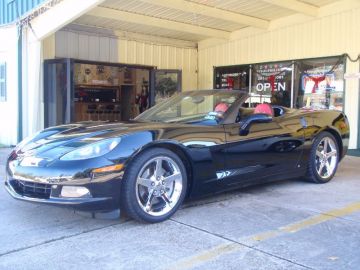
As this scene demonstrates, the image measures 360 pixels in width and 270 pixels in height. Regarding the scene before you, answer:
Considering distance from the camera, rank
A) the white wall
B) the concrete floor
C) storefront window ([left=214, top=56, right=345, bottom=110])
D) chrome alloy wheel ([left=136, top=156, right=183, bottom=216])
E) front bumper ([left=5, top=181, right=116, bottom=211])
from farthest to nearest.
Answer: storefront window ([left=214, top=56, right=345, bottom=110]) < the white wall < chrome alloy wheel ([left=136, top=156, right=183, bottom=216]) < front bumper ([left=5, top=181, right=116, bottom=211]) < the concrete floor

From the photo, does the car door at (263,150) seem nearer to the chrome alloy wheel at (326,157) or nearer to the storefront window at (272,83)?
the chrome alloy wheel at (326,157)

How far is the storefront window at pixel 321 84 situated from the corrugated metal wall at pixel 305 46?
20cm

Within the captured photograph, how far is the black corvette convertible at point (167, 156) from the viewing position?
3.78 meters

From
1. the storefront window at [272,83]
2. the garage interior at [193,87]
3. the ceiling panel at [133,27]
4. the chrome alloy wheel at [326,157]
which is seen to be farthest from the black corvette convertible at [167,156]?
the ceiling panel at [133,27]

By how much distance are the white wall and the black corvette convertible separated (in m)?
5.45

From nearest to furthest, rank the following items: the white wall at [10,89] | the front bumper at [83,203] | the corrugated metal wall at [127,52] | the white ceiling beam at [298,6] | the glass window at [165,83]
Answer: the front bumper at [83,203] < the white ceiling beam at [298,6] < the white wall at [10,89] < the corrugated metal wall at [127,52] < the glass window at [165,83]

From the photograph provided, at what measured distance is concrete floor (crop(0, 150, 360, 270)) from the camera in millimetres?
3225

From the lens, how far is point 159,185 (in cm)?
416

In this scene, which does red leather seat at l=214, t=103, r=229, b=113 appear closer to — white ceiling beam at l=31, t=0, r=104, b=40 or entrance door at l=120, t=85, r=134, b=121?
white ceiling beam at l=31, t=0, r=104, b=40

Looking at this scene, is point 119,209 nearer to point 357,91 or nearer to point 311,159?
point 311,159

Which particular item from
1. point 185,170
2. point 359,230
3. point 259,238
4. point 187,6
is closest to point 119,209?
point 185,170

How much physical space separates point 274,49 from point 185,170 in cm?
766

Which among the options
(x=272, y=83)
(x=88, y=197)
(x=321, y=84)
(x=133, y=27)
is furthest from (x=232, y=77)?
(x=88, y=197)

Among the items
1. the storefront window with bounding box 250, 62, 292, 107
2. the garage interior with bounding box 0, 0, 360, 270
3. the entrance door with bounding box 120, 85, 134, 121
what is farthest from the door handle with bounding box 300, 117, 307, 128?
the entrance door with bounding box 120, 85, 134, 121
